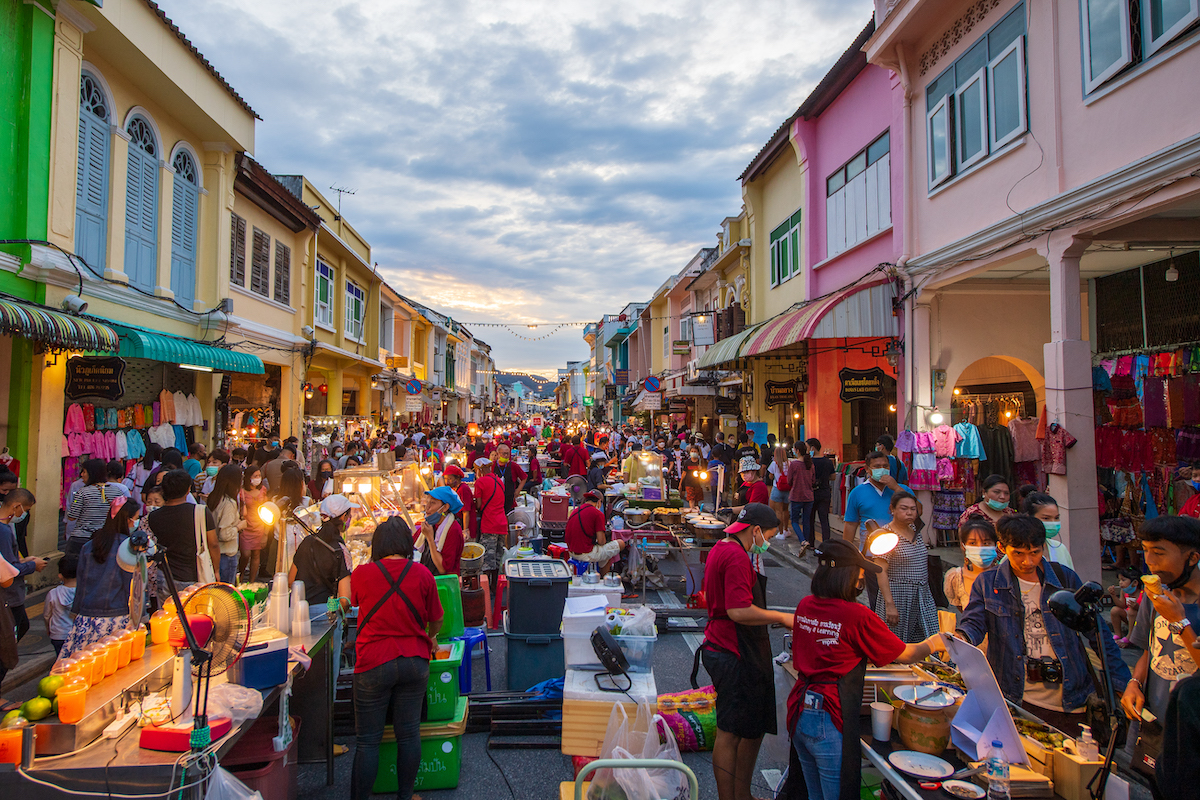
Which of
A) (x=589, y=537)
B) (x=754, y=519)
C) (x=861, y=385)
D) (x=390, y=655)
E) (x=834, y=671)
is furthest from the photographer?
(x=861, y=385)

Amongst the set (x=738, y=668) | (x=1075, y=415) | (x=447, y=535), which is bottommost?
(x=738, y=668)

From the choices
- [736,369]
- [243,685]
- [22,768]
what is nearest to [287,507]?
[243,685]

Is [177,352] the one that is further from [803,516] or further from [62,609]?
[803,516]

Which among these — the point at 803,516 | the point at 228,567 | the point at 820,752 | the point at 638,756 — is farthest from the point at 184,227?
the point at 820,752

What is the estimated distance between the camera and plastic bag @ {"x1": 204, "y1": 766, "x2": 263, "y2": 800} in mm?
2936

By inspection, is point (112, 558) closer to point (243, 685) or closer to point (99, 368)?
point (243, 685)

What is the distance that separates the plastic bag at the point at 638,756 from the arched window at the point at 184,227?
1231 cm

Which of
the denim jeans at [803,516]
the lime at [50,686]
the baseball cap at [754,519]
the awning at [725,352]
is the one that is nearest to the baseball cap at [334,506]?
the lime at [50,686]

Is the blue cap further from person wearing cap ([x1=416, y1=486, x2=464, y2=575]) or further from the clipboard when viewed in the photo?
the clipboard

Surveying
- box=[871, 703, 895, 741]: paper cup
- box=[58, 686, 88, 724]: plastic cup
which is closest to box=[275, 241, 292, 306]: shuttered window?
box=[58, 686, 88, 724]: plastic cup

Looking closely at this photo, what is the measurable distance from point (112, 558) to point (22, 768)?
2.97 metres

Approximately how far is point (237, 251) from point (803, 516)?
13377mm

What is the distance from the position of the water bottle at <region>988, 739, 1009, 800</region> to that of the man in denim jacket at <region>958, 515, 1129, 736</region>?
1.04 meters

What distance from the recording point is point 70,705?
3.08 m
